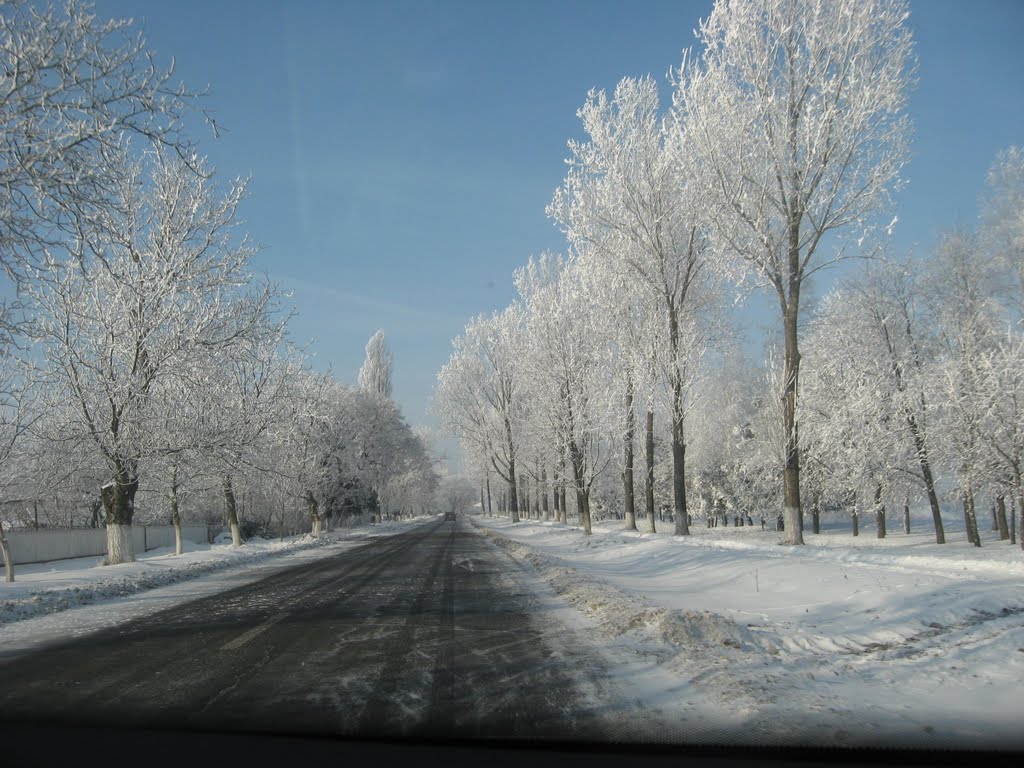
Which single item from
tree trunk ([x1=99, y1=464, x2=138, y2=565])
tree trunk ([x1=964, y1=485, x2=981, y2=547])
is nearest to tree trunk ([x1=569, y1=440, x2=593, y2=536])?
tree trunk ([x1=964, y1=485, x2=981, y2=547])

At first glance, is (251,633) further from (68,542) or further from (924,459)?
(68,542)

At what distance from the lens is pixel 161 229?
2216 cm

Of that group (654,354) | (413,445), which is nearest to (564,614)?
(654,354)

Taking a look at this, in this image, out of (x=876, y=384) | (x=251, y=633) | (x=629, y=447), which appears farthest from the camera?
(x=629, y=447)

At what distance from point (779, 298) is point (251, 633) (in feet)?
54.0

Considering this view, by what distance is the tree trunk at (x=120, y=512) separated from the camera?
69.5 feet

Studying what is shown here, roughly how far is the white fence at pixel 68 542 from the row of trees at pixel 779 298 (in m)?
22.5

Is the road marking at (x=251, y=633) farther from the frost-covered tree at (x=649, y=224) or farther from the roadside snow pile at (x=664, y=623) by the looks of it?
the frost-covered tree at (x=649, y=224)

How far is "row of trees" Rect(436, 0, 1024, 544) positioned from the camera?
18.7 metres

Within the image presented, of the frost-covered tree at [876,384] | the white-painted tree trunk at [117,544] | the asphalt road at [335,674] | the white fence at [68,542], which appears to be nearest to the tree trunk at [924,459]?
the frost-covered tree at [876,384]

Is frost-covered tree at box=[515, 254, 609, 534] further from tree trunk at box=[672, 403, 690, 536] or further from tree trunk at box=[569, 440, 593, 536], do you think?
tree trunk at box=[672, 403, 690, 536]

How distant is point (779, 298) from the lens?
64.3 feet

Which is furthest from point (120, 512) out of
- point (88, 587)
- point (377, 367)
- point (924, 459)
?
point (377, 367)

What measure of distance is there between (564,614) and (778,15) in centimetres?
1725
